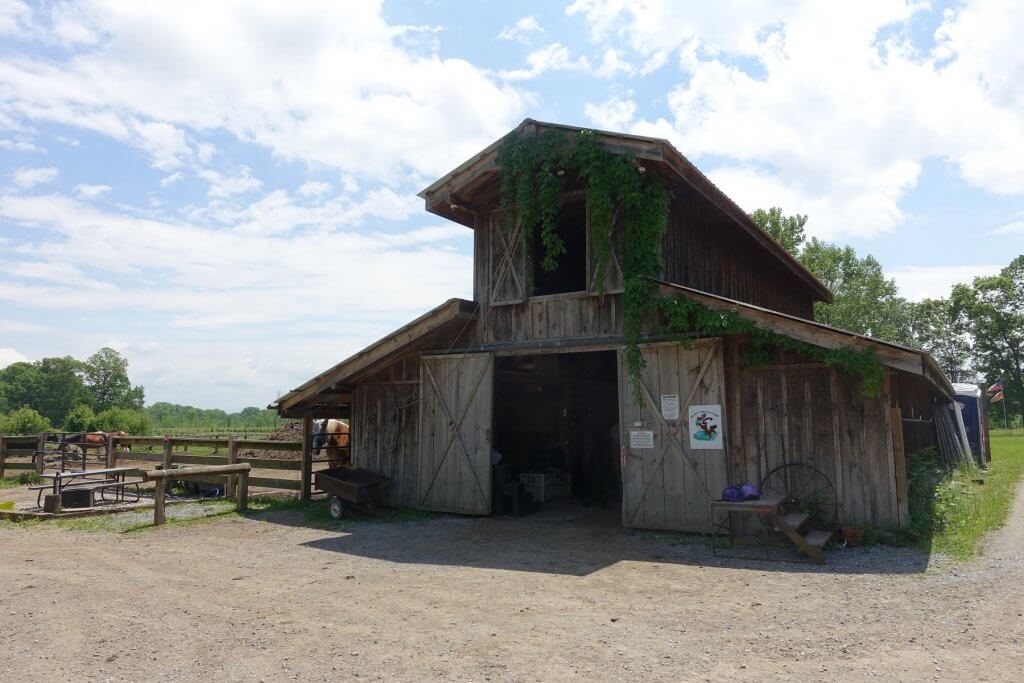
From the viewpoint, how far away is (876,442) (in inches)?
327

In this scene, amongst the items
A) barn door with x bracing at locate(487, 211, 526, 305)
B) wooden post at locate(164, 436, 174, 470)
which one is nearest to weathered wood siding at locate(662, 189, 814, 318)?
barn door with x bracing at locate(487, 211, 526, 305)

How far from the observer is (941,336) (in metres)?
63.3

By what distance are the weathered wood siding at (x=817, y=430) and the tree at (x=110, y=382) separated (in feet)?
311

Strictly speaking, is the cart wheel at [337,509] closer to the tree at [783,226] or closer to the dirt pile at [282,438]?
the dirt pile at [282,438]

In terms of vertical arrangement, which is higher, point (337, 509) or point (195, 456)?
point (195, 456)

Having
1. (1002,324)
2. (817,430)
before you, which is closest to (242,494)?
(817,430)

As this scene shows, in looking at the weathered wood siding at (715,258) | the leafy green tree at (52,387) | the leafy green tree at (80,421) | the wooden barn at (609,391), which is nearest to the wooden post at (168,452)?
the wooden barn at (609,391)

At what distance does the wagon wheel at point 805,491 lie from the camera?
8430mm

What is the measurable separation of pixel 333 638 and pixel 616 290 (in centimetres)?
660

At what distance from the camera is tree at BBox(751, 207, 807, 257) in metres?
36.5

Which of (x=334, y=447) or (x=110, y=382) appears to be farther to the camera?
(x=110, y=382)

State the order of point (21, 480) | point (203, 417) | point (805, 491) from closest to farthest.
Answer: point (805, 491) → point (21, 480) → point (203, 417)

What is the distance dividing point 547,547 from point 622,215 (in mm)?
5078

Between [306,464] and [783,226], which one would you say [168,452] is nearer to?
[306,464]
